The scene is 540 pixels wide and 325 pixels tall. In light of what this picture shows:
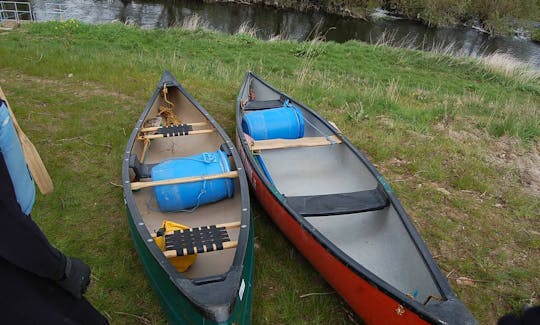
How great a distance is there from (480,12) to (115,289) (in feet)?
105

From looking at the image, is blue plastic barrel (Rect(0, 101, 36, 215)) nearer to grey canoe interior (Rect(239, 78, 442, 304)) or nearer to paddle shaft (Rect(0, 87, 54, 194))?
paddle shaft (Rect(0, 87, 54, 194))

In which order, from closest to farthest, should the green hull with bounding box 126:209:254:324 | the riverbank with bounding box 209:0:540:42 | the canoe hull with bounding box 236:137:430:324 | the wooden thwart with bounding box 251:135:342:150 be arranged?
the green hull with bounding box 126:209:254:324 < the canoe hull with bounding box 236:137:430:324 < the wooden thwart with bounding box 251:135:342:150 < the riverbank with bounding box 209:0:540:42

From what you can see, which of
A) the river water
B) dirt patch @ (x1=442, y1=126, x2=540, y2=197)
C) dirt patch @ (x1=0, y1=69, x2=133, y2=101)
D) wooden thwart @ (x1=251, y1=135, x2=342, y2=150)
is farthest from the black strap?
the river water

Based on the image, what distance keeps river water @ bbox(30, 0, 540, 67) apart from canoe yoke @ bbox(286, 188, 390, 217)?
1790cm

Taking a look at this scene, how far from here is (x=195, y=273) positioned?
3150mm

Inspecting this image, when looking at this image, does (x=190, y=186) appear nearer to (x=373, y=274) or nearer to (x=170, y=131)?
(x=170, y=131)

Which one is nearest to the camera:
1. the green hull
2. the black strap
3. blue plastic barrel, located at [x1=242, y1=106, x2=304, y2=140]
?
the green hull

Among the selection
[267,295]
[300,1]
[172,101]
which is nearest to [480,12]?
[300,1]

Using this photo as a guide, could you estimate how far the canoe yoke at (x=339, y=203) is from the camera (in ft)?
11.5

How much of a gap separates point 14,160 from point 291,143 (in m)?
3.18

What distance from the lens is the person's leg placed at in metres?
1.67

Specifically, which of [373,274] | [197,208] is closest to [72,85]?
[197,208]

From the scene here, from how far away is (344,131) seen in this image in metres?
6.16

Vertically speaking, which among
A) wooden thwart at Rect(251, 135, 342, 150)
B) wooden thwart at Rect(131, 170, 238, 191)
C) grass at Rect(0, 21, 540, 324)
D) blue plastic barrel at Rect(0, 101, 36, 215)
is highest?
blue plastic barrel at Rect(0, 101, 36, 215)
